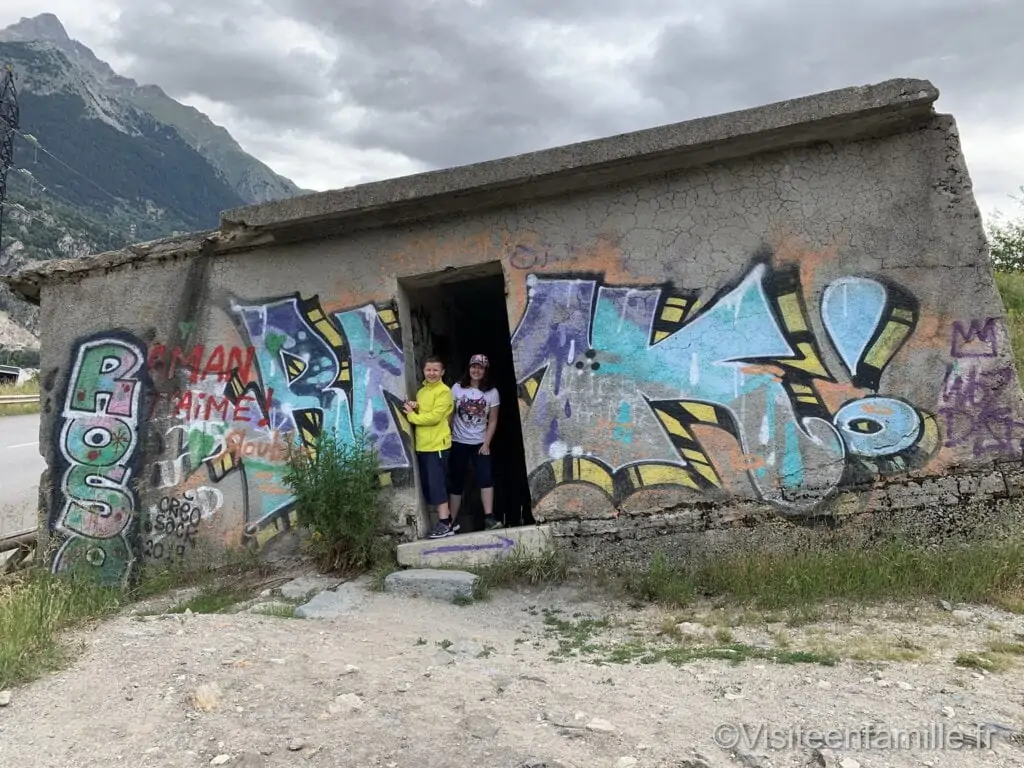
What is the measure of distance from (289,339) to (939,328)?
478cm

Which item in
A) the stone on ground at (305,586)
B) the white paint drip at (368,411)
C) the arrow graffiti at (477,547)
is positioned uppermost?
the white paint drip at (368,411)

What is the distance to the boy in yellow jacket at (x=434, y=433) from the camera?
516 centimetres

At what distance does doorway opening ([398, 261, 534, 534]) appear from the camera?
546 centimetres

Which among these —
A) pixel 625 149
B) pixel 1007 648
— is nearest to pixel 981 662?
pixel 1007 648

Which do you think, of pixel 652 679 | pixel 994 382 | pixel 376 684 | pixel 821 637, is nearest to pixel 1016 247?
pixel 994 382

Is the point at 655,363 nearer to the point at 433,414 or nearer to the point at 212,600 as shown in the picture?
the point at 433,414

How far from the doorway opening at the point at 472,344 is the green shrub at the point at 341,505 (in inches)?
17.4

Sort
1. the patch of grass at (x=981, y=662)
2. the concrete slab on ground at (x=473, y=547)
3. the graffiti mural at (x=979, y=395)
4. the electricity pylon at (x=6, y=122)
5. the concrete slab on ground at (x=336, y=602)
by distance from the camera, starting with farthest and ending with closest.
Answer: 1. the electricity pylon at (x=6, y=122)
2. the concrete slab on ground at (x=473, y=547)
3. the graffiti mural at (x=979, y=395)
4. the concrete slab on ground at (x=336, y=602)
5. the patch of grass at (x=981, y=662)

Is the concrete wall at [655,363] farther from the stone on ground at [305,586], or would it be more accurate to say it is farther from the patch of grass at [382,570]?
the stone on ground at [305,586]

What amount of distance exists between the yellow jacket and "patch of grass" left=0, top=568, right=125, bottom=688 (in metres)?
2.44

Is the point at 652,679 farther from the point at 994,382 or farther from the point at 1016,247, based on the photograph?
the point at 1016,247

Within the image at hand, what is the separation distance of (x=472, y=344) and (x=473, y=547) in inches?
136

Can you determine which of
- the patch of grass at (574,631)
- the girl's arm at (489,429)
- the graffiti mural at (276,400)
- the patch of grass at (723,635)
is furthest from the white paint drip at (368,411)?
the patch of grass at (723,635)

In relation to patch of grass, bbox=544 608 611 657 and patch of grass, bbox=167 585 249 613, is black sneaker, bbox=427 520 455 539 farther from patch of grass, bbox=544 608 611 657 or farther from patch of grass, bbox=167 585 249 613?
patch of grass, bbox=167 585 249 613
